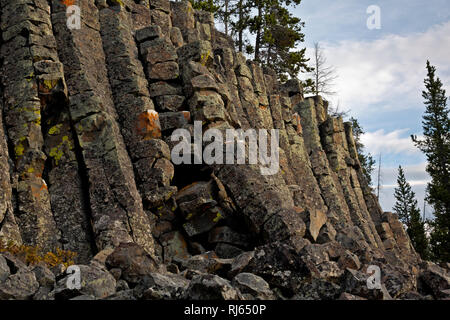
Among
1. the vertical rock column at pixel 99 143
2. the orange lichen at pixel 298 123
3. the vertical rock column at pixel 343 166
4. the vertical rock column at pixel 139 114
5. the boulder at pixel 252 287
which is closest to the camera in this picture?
the boulder at pixel 252 287

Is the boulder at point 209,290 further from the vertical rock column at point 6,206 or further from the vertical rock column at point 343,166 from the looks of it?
the vertical rock column at point 343,166

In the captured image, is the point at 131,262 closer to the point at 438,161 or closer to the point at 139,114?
the point at 139,114

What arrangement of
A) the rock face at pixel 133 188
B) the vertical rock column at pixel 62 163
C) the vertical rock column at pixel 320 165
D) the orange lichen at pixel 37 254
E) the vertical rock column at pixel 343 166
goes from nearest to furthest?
1. the rock face at pixel 133 188
2. the orange lichen at pixel 37 254
3. the vertical rock column at pixel 62 163
4. the vertical rock column at pixel 320 165
5. the vertical rock column at pixel 343 166

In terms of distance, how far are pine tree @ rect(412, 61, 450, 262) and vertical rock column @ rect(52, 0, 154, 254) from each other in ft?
138

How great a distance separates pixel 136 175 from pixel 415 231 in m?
48.0

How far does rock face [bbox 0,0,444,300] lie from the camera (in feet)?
45.3

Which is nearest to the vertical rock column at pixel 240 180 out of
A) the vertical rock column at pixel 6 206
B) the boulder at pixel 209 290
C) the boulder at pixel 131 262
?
the boulder at pixel 131 262

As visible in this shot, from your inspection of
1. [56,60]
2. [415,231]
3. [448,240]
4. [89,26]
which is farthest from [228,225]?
[415,231]

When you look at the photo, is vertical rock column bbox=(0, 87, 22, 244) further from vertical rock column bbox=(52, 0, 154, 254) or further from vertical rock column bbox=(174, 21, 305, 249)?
vertical rock column bbox=(174, 21, 305, 249)

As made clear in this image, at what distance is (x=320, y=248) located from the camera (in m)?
17.1

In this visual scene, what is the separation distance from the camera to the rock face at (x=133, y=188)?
13.8 m

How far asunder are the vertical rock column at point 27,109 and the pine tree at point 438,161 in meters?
45.4

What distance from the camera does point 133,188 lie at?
68.3 ft

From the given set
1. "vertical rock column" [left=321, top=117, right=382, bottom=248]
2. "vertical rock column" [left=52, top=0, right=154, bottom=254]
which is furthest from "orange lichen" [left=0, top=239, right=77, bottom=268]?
"vertical rock column" [left=321, top=117, right=382, bottom=248]
